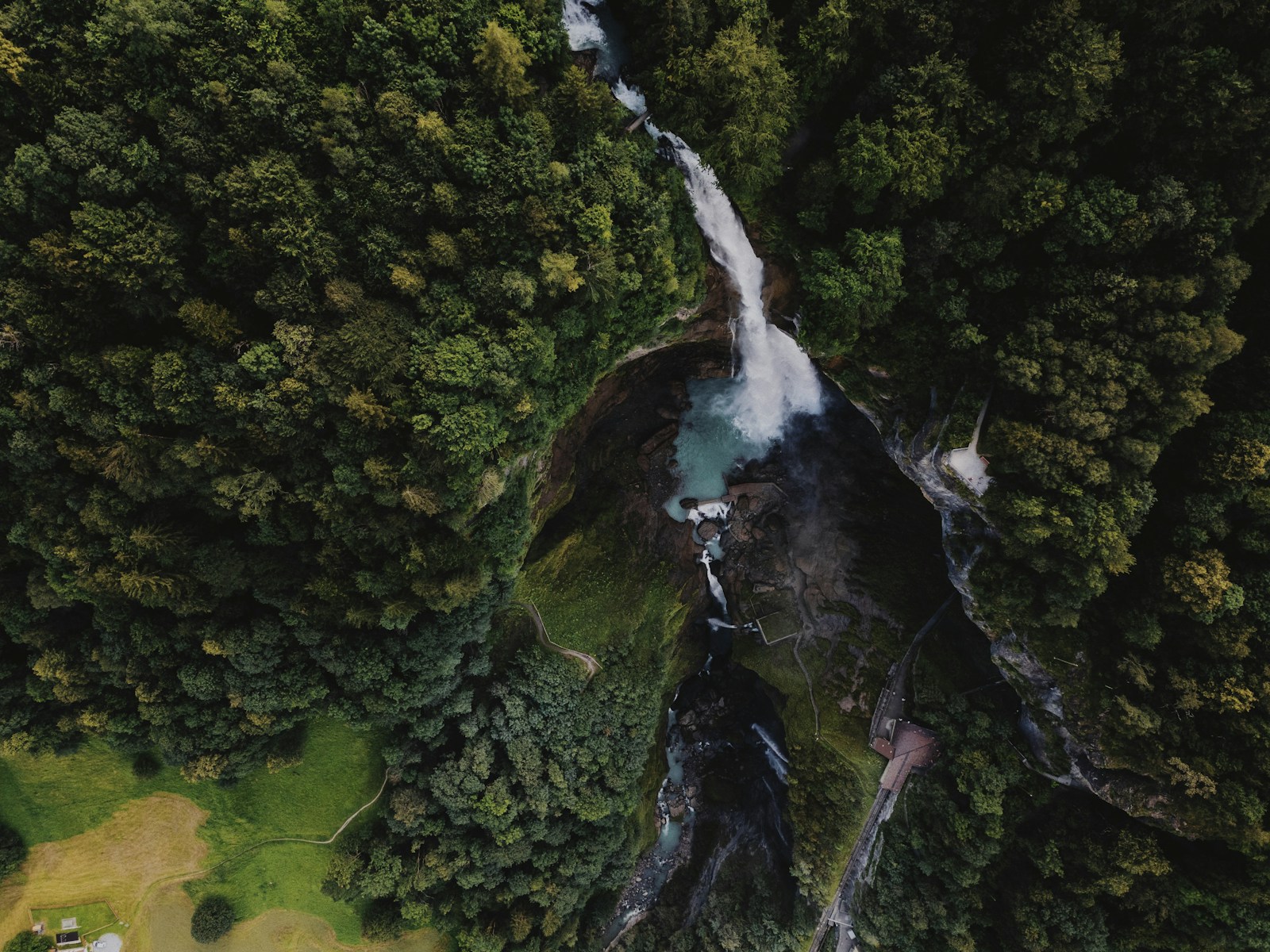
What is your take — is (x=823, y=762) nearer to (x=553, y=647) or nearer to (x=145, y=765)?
(x=553, y=647)

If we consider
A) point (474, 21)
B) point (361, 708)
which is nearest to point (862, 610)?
point (361, 708)

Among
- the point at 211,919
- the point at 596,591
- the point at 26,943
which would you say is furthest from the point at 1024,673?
the point at 26,943

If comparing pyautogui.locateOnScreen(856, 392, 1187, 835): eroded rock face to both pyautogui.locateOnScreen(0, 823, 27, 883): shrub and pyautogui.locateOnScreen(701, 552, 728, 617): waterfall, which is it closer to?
pyautogui.locateOnScreen(701, 552, 728, 617): waterfall

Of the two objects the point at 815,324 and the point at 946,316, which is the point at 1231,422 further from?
the point at 815,324

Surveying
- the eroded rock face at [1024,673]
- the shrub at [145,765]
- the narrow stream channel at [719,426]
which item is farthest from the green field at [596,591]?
the shrub at [145,765]

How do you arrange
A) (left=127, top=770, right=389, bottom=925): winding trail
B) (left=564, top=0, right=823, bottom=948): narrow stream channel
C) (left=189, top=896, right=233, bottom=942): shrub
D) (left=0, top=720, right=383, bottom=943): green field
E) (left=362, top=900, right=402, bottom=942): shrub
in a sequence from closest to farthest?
(left=564, top=0, right=823, bottom=948): narrow stream channel, (left=0, top=720, right=383, bottom=943): green field, (left=189, top=896, right=233, bottom=942): shrub, (left=127, top=770, right=389, bottom=925): winding trail, (left=362, top=900, right=402, bottom=942): shrub

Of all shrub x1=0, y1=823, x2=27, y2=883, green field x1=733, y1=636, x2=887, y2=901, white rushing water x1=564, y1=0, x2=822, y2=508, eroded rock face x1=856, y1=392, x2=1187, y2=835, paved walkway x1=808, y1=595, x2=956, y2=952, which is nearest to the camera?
eroded rock face x1=856, y1=392, x2=1187, y2=835

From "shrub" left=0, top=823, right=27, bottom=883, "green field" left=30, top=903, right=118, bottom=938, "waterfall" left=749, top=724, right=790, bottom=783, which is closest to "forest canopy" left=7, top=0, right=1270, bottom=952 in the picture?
"shrub" left=0, top=823, right=27, bottom=883
